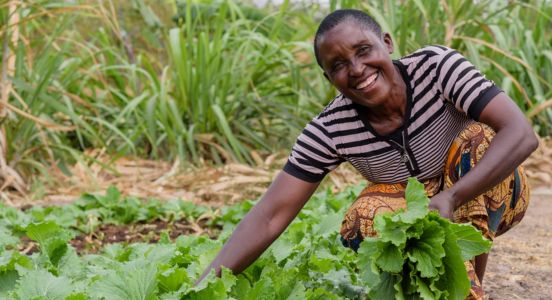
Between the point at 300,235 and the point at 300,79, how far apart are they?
2.78 m

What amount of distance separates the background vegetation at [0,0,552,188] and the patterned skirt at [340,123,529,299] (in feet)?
7.31

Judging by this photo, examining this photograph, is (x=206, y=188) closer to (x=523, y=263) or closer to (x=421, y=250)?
(x=523, y=263)

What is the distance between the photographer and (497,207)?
7.89 feet

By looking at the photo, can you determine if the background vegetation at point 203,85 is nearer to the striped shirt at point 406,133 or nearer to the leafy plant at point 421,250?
the striped shirt at point 406,133

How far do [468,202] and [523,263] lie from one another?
1168mm

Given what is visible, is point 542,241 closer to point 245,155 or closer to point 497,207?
point 497,207

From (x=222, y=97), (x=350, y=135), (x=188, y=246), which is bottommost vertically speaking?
(x=222, y=97)

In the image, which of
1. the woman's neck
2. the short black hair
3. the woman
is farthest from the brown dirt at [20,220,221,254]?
the short black hair

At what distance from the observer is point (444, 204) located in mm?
2094

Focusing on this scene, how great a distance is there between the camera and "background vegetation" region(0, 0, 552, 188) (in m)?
4.91

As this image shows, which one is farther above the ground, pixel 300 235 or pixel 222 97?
pixel 300 235

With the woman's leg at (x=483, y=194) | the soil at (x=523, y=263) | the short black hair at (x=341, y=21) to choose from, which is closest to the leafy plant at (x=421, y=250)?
the woman's leg at (x=483, y=194)

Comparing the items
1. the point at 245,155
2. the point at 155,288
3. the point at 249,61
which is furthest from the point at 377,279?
the point at 249,61

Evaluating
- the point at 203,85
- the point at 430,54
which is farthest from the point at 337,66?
the point at 203,85
